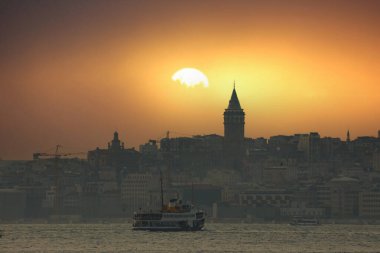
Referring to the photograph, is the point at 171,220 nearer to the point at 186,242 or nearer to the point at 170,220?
the point at 170,220

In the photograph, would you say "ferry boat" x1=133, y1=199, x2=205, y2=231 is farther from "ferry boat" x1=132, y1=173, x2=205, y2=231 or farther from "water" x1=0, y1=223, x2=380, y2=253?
"water" x1=0, y1=223, x2=380, y2=253

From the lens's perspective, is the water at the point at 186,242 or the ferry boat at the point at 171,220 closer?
A: the water at the point at 186,242

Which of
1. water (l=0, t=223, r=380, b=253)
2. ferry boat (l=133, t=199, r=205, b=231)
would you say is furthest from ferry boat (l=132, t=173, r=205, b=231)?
water (l=0, t=223, r=380, b=253)

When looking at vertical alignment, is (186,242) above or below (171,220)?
below

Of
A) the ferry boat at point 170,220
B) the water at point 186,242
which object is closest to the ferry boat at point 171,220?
the ferry boat at point 170,220

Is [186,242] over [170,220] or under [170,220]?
under

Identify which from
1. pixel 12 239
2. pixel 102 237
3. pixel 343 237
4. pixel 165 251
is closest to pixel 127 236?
pixel 102 237

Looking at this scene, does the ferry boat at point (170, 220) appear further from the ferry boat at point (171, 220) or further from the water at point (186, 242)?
the water at point (186, 242)

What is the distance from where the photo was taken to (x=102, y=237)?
18325 centimetres

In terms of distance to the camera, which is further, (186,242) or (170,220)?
(170,220)

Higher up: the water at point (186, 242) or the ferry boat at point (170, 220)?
the ferry boat at point (170, 220)

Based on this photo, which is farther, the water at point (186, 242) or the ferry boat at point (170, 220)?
the ferry boat at point (170, 220)

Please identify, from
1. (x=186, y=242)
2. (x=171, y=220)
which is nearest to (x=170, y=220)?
(x=171, y=220)

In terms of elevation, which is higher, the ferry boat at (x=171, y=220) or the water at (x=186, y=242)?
the ferry boat at (x=171, y=220)
